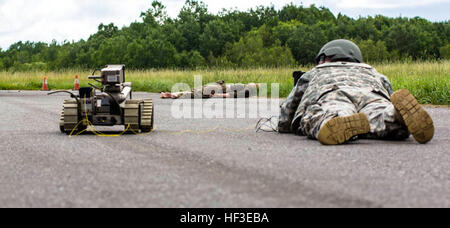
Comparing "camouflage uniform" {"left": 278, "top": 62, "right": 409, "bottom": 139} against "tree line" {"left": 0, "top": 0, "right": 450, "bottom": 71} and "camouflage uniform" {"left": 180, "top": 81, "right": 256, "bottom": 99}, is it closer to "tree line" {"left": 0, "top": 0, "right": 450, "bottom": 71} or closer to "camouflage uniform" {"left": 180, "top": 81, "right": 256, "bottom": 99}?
"camouflage uniform" {"left": 180, "top": 81, "right": 256, "bottom": 99}

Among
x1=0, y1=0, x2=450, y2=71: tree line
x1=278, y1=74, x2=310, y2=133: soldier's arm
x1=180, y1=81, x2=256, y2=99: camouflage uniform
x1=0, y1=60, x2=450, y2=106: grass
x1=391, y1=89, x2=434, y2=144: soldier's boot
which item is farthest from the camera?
x1=0, y1=0, x2=450, y2=71: tree line

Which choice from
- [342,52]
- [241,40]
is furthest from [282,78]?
[241,40]

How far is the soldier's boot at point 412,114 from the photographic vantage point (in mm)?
5027

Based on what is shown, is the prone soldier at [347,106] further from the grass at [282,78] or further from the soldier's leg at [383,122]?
the grass at [282,78]

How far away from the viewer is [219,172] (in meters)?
4.02

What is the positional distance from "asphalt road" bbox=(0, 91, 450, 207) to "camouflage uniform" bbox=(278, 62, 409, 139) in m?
0.17

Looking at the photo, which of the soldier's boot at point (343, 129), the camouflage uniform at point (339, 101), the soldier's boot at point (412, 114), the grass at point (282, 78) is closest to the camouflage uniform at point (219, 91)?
the grass at point (282, 78)

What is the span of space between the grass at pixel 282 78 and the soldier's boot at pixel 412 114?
25.7 feet

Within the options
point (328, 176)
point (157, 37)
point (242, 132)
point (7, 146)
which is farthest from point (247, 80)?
point (157, 37)

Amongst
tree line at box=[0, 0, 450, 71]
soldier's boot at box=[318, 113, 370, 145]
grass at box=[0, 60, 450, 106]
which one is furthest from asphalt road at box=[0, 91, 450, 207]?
tree line at box=[0, 0, 450, 71]

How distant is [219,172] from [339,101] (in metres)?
2.24

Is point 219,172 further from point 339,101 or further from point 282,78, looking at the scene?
point 282,78

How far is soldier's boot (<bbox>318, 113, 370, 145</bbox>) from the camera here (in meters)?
5.18

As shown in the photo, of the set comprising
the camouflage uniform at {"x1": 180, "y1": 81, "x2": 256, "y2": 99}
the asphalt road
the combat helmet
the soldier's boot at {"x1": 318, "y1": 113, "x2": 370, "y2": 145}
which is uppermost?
the combat helmet
